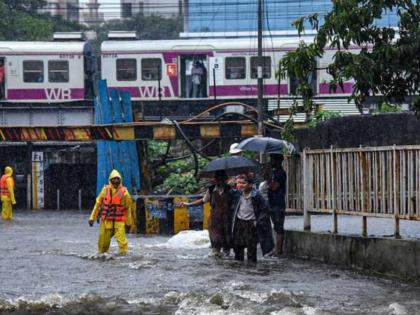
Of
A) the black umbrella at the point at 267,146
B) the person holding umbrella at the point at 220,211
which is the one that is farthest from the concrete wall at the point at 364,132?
the person holding umbrella at the point at 220,211

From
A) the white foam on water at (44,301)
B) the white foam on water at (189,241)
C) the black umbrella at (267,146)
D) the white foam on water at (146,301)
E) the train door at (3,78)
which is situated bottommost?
the white foam on water at (189,241)

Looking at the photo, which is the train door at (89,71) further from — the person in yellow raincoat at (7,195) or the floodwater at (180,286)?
the floodwater at (180,286)

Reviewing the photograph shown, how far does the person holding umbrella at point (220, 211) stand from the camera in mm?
15922

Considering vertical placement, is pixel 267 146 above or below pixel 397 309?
above

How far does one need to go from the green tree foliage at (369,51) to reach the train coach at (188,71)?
24.0 metres

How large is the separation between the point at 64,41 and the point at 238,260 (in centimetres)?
2404

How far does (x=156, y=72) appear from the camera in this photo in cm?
3638

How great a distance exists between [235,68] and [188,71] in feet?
5.76

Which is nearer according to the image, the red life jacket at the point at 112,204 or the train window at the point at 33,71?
the red life jacket at the point at 112,204

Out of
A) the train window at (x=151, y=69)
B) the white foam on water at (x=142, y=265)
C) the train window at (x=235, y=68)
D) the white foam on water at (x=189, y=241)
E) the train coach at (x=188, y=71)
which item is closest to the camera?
the white foam on water at (x=142, y=265)

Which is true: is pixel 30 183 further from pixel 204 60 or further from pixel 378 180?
pixel 378 180

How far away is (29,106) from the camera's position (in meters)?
34.7

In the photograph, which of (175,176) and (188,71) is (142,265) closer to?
(175,176)

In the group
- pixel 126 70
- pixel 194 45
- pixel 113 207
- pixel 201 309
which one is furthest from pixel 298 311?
pixel 126 70
